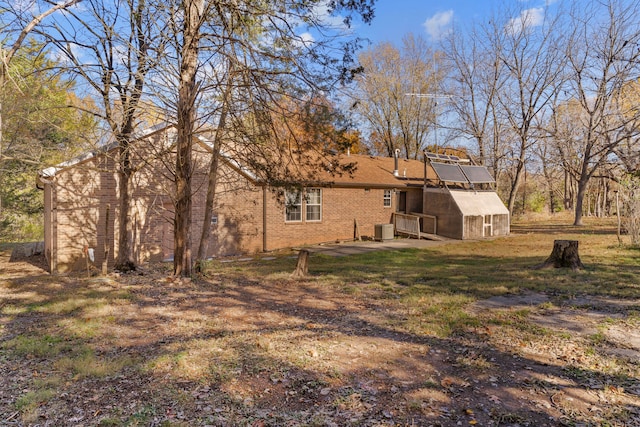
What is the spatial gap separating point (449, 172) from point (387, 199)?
11.8 ft

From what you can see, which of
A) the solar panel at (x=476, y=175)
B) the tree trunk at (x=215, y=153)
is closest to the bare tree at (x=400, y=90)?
the solar panel at (x=476, y=175)

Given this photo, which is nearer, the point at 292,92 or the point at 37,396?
the point at 37,396

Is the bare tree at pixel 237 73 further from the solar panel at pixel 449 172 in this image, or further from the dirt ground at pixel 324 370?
the solar panel at pixel 449 172

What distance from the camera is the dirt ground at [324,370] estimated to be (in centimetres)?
350

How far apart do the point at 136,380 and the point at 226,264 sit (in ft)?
29.2

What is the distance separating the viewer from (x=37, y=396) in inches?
150

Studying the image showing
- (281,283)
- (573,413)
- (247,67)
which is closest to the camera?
(573,413)

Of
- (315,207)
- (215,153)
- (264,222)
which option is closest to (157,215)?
(215,153)

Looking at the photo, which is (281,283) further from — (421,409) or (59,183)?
(59,183)

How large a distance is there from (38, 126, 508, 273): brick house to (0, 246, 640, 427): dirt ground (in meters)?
4.28

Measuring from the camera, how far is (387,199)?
20891 millimetres

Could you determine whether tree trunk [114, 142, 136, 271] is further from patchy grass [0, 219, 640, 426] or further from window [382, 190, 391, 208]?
window [382, 190, 391, 208]

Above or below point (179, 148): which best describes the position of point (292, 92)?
above

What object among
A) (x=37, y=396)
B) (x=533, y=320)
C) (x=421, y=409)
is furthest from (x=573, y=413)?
(x=37, y=396)
